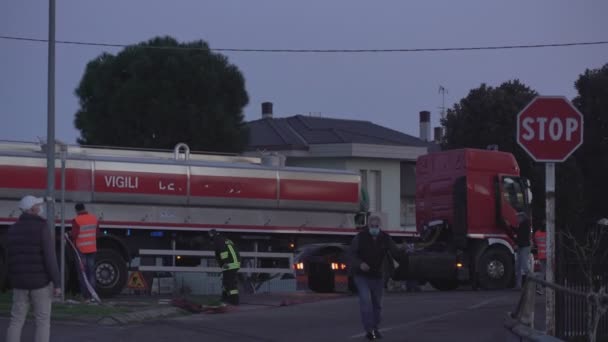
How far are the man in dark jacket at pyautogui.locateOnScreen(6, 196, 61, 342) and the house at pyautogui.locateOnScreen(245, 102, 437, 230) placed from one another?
33536 mm

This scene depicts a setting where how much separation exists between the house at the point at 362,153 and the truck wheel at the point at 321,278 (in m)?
19.5

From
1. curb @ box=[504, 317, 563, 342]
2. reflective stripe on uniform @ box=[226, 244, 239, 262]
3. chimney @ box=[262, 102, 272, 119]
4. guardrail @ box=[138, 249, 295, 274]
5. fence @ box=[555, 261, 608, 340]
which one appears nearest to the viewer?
curb @ box=[504, 317, 563, 342]

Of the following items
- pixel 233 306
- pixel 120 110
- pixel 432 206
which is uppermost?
pixel 120 110

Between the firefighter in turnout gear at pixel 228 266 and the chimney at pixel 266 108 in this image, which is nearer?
the firefighter in turnout gear at pixel 228 266

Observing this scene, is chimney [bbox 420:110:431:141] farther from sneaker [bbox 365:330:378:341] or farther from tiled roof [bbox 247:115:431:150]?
sneaker [bbox 365:330:378:341]

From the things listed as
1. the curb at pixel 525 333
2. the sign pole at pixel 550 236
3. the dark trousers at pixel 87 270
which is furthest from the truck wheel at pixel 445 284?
the sign pole at pixel 550 236

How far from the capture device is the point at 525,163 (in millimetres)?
45312

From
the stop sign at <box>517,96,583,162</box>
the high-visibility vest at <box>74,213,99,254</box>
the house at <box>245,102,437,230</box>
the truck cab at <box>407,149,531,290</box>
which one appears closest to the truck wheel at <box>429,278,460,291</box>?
the truck cab at <box>407,149,531,290</box>

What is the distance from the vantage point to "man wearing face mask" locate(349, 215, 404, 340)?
46.3 ft

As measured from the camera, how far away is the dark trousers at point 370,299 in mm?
14078

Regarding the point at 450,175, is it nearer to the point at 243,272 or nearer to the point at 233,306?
the point at 243,272

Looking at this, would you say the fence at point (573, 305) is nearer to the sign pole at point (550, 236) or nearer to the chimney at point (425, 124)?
the sign pole at point (550, 236)

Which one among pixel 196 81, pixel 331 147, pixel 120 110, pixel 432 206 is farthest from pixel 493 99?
pixel 432 206

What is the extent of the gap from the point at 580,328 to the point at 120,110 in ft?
114
